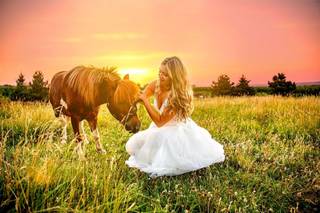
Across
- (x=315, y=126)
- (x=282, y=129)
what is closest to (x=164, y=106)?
(x=282, y=129)

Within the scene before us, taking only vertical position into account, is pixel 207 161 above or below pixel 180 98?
below

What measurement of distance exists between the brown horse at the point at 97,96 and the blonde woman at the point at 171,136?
567mm

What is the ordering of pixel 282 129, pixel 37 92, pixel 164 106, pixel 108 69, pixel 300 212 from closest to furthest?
pixel 300 212 → pixel 164 106 → pixel 108 69 → pixel 282 129 → pixel 37 92

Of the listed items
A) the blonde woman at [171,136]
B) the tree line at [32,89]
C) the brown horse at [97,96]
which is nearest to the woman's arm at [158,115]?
the blonde woman at [171,136]

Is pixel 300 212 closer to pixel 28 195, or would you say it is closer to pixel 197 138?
pixel 197 138

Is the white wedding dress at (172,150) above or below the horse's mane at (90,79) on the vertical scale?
below

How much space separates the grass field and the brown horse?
586mm

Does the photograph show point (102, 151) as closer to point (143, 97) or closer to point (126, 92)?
point (126, 92)

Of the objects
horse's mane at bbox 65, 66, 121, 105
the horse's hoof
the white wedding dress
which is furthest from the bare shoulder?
the horse's hoof

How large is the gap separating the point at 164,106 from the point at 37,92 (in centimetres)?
1868

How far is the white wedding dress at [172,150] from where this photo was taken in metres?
5.41

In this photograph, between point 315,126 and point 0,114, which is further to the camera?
point 0,114

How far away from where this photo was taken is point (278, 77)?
37.2 m

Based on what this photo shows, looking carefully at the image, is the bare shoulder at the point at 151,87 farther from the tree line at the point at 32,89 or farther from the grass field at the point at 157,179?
the tree line at the point at 32,89
